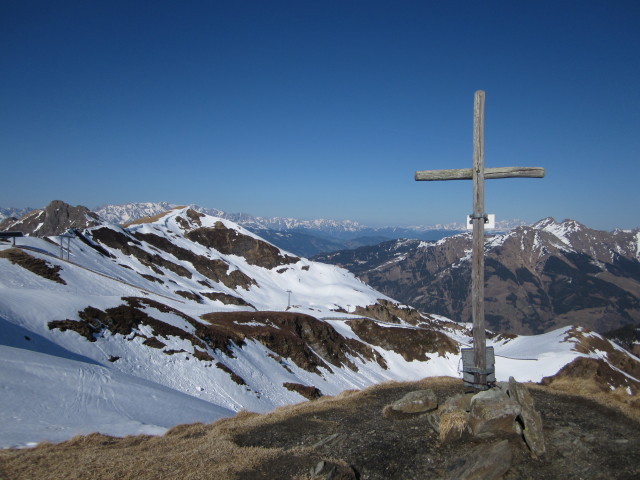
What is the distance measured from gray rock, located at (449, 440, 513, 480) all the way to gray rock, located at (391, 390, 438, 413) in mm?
3480

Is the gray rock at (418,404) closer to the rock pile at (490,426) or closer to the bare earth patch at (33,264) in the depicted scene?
the rock pile at (490,426)

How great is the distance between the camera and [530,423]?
960cm

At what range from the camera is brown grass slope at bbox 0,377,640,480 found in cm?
899

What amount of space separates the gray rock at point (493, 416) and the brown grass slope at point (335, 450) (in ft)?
1.18

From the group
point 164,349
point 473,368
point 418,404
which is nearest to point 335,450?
point 418,404

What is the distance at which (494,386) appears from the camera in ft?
38.3

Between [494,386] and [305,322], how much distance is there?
58.7 meters

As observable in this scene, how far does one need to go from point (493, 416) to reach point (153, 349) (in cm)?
3388

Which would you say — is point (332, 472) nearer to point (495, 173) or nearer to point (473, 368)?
point (473, 368)

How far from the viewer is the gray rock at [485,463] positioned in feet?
27.4

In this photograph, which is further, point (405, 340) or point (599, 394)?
point (405, 340)

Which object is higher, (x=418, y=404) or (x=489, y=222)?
(x=489, y=222)

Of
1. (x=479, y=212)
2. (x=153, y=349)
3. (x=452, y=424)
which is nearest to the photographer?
(x=452, y=424)

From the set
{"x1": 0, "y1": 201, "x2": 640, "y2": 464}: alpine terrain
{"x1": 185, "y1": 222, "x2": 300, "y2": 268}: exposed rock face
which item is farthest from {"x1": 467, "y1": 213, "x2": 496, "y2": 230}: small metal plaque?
{"x1": 185, "y1": 222, "x2": 300, "y2": 268}: exposed rock face
